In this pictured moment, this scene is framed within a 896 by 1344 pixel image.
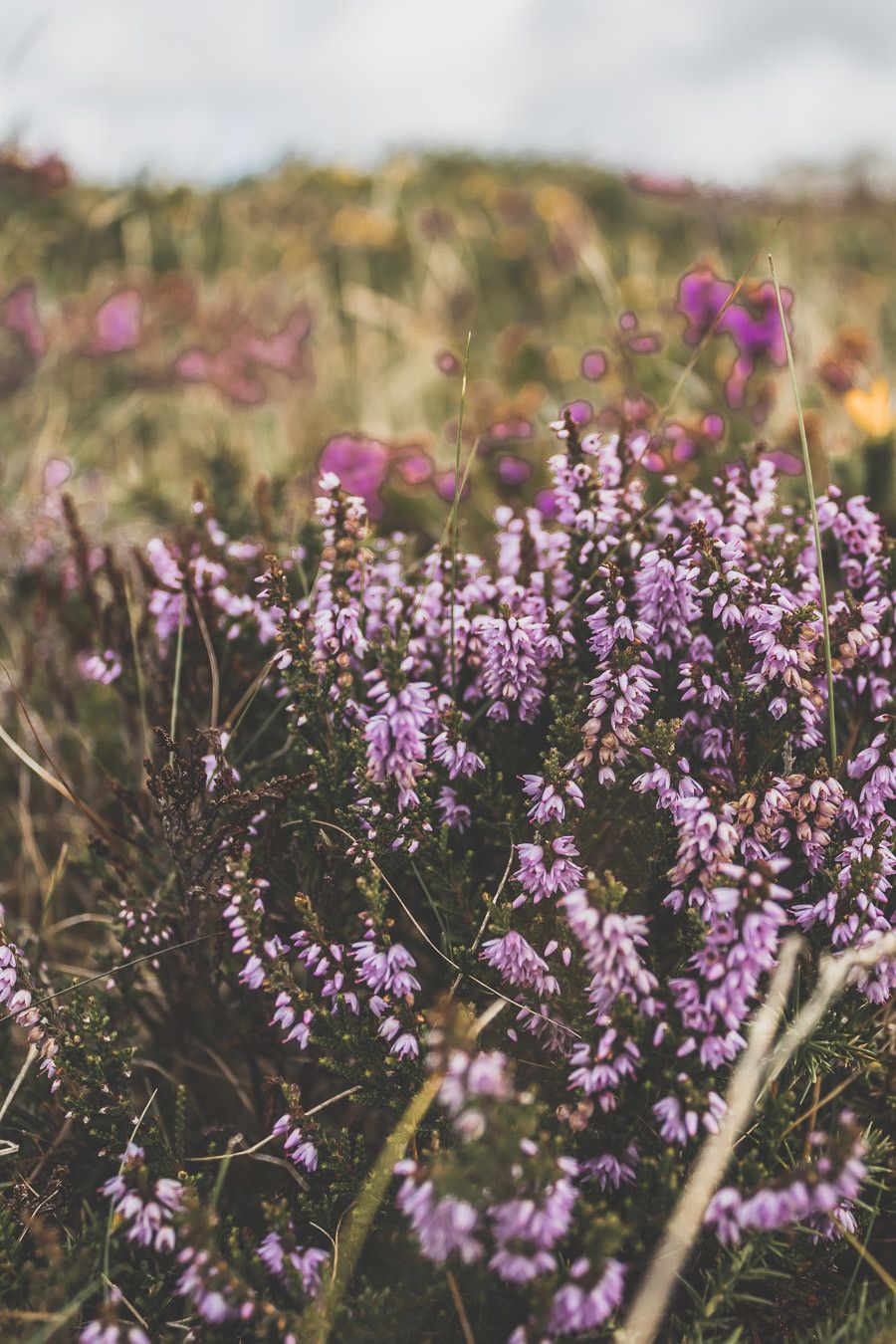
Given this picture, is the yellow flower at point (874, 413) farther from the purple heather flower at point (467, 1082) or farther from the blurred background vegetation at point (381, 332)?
the purple heather flower at point (467, 1082)

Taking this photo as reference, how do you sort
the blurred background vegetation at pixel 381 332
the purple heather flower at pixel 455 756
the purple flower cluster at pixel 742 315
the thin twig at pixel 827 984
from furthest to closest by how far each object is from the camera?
the blurred background vegetation at pixel 381 332 < the purple flower cluster at pixel 742 315 < the purple heather flower at pixel 455 756 < the thin twig at pixel 827 984

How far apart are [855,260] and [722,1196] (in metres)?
10.7

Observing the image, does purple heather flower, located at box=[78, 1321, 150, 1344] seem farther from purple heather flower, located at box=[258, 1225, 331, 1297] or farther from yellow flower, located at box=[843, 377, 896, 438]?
yellow flower, located at box=[843, 377, 896, 438]

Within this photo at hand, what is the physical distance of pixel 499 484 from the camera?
3.71 m

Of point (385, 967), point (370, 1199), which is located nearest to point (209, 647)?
point (385, 967)

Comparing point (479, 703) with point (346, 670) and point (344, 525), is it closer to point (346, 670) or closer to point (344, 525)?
point (346, 670)

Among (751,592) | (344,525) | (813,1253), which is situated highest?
(344,525)

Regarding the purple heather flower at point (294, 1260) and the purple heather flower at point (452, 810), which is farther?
the purple heather flower at point (452, 810)

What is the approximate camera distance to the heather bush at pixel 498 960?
53.1 inches

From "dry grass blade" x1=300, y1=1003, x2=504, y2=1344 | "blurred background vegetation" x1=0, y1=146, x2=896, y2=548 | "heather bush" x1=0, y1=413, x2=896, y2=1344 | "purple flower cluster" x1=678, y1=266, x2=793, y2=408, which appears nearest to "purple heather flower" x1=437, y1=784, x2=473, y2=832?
"heather bush" x1=0, y1=413, x2=896, y2=1344

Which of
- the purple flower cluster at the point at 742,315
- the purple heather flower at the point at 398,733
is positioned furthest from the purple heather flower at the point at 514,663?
the purple flower cluster at the point at 742,315

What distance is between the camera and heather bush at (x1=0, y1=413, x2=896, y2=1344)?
135 cm

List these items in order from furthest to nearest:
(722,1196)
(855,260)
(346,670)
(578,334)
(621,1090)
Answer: (855,260)
(578,334)
(346,670)
(621,1090)
(722,1196)

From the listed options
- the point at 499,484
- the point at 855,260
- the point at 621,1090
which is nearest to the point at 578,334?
the point at 499,484
